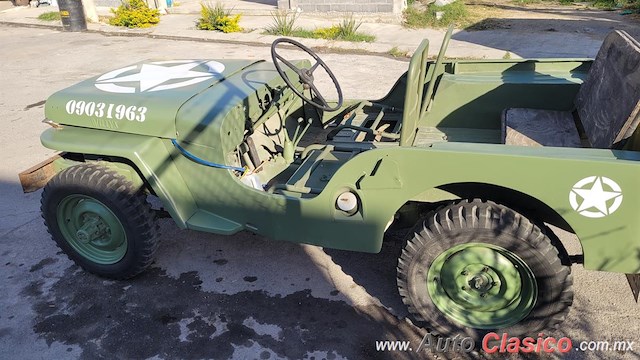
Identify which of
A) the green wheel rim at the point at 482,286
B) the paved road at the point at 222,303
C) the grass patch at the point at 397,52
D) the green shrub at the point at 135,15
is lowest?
the paved road at the point at 222,303

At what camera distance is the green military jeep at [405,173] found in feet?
7.73

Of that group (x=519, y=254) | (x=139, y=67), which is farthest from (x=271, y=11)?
(x=519, y=254)

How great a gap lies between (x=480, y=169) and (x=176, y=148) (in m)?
1.72

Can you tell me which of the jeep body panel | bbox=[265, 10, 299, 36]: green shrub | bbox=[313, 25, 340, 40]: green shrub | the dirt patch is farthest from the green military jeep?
the dirt patch

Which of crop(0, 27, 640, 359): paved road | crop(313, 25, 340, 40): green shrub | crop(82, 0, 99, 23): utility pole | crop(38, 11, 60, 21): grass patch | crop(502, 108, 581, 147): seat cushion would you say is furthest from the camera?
crop(38, 11, 60, 21): grass patch

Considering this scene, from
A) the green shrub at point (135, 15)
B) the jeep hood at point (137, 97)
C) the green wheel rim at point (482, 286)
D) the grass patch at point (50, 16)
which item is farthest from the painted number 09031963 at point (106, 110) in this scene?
the grass patch at point (50, 16)

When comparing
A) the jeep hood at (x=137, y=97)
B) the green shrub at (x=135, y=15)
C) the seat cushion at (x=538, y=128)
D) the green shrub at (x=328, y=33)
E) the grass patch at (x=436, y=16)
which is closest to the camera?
the jeep hood at (x=137, y=97)

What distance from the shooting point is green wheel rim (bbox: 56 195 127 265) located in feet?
10.6

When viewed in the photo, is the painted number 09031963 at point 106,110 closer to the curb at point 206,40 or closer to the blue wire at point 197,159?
the blue wire at point 197,159

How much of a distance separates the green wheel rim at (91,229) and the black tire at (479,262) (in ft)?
6.06

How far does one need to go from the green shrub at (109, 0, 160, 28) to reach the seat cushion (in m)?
11.5

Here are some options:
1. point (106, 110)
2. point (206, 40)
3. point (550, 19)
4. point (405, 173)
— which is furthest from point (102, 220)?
point (550, 19)

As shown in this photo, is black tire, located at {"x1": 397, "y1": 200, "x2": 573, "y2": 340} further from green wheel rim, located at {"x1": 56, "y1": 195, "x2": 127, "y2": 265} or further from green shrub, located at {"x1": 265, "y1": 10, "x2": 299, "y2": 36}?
green shrub, located at {"x1": 265, "y1": 10, "x2": 299, "y2": 36}

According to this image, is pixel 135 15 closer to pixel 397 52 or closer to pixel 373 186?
pixel 397 52
